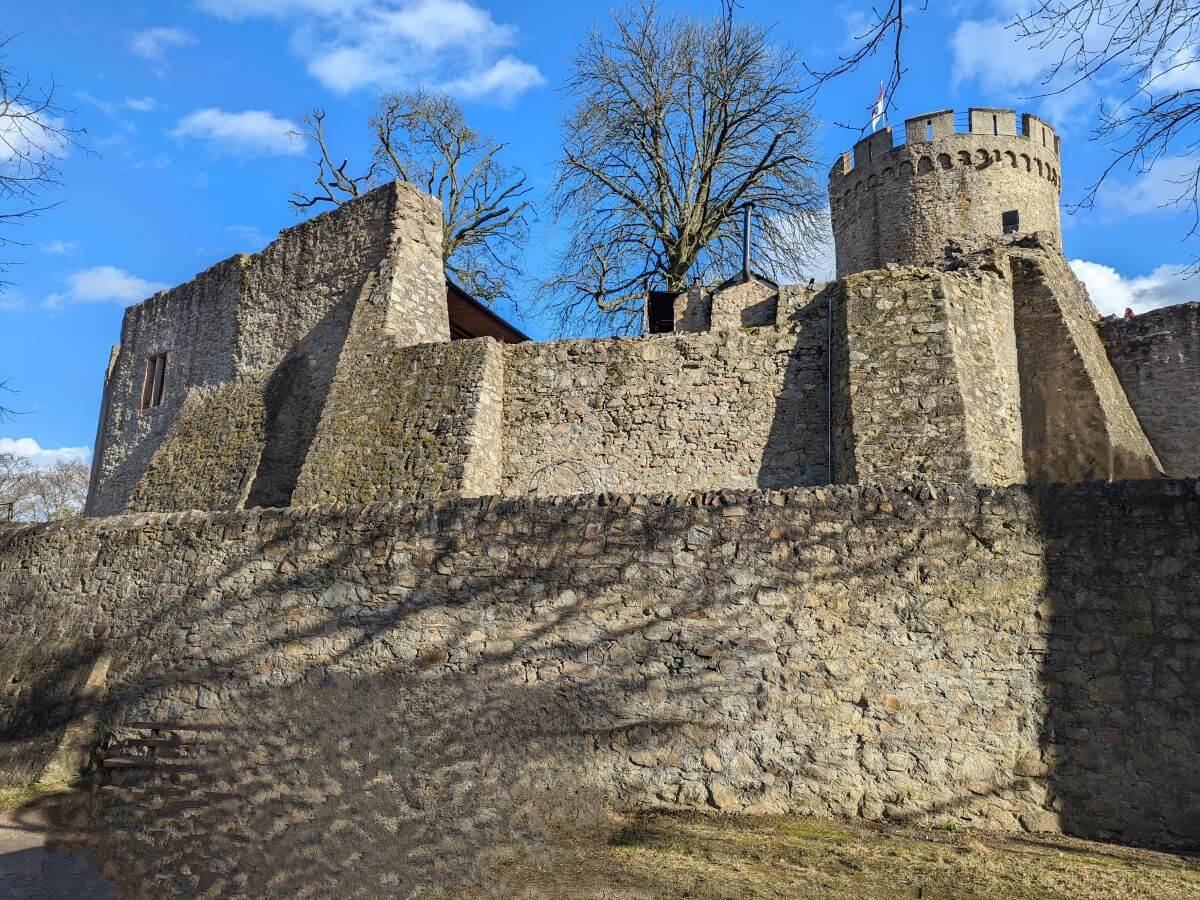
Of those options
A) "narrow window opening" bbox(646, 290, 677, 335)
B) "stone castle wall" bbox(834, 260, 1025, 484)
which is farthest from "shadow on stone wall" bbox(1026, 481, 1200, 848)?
"narrow window opening" bbox(646, 290, 677, 335)

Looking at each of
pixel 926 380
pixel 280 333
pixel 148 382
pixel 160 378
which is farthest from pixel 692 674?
pixel 148 382

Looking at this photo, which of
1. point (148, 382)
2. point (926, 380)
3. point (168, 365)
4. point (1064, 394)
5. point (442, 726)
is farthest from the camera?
point (148, 382)

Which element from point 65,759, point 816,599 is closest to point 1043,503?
point 816,599

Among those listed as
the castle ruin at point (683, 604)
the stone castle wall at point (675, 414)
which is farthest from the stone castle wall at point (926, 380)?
the stone castle wall at point (675, 414)

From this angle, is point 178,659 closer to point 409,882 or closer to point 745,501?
point 409,882

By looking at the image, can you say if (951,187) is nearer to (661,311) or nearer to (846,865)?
(661,311)

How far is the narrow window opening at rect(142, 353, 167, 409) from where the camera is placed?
64.1 feet

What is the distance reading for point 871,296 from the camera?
11.5m

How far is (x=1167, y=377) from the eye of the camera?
13.1 meters

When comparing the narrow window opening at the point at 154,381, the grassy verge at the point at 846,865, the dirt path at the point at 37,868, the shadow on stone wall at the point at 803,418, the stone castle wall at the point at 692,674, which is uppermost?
the narrow window opening at the point at 154,381

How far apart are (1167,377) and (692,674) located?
1092 centimetres

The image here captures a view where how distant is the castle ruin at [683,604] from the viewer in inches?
217

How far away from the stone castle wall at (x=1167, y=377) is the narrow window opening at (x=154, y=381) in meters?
18.8

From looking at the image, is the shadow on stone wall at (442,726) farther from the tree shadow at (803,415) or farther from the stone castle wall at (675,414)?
the tree shadow at (803,415)
